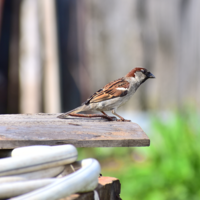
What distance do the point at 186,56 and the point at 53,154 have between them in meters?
4.14

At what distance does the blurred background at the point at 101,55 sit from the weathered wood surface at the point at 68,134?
2.90m

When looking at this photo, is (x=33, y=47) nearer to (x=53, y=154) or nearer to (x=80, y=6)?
(x=80, y=6)

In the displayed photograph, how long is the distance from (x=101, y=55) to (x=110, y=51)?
5.6 inches

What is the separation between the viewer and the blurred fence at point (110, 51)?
488cm

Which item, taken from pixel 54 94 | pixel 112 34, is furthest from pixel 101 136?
pixel 112 34

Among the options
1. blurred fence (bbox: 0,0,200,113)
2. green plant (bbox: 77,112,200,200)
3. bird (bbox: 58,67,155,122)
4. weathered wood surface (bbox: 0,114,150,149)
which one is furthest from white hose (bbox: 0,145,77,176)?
blurred fence (bbox: 0,0,200,113)

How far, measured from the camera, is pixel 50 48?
4.76 metres

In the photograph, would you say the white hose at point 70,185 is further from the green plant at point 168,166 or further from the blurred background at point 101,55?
the blurred background at point 101,55

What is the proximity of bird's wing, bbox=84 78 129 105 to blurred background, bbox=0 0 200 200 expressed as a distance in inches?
68.0

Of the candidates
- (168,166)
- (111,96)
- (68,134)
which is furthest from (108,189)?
(168,166)

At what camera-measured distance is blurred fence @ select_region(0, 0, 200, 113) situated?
488 cm

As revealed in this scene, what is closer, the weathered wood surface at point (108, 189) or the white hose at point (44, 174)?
the white hose at point (44, 174)

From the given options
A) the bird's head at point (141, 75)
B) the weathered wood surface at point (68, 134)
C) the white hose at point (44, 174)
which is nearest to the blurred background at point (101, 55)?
the bird's head at point (141, 75)

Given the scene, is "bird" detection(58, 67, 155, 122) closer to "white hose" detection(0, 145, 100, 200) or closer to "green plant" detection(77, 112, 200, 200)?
"green plant" detection(77, 112, 200, 200)
